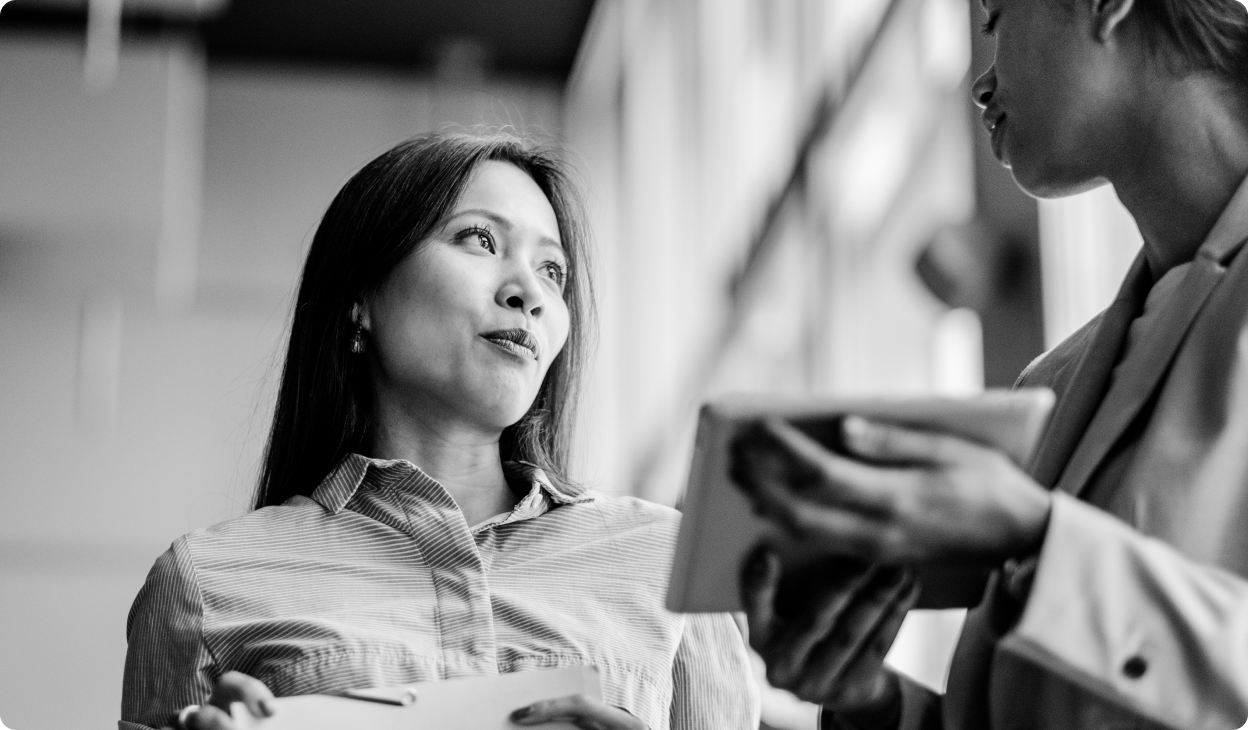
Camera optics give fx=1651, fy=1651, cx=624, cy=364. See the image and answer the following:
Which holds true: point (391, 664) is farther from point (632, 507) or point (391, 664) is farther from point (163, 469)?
point (163, 469)

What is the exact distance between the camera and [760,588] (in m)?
1.39

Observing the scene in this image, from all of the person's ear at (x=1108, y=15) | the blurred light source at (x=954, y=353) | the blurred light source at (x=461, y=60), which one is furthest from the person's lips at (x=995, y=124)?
the blurred light source at (x=461, y=60)

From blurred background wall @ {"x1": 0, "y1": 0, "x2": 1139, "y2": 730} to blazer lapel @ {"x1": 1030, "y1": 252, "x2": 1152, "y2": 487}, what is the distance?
2.89m

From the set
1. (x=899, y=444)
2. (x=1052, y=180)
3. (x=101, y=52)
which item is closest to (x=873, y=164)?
(x=1052, y=180)

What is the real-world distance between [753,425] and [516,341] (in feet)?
3.13

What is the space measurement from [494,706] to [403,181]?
0.84 metres

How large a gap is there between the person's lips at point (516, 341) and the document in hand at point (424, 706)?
0.54m

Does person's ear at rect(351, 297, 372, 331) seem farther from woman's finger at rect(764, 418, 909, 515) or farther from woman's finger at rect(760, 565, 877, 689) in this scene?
woman's finger at rect(764, 418, 909, 515)

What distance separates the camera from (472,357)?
2.15 metres

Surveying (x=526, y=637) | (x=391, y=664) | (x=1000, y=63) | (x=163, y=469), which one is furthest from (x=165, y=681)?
(x=163, y=469)

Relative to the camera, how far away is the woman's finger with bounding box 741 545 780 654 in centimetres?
137

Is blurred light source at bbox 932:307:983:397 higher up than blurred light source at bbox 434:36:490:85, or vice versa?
blurred light source at bbox 434:36:490:85

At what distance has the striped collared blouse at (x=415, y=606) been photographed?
6.33 ft

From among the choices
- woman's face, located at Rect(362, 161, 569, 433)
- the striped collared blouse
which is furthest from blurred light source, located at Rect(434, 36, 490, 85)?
the striped collared blouse
